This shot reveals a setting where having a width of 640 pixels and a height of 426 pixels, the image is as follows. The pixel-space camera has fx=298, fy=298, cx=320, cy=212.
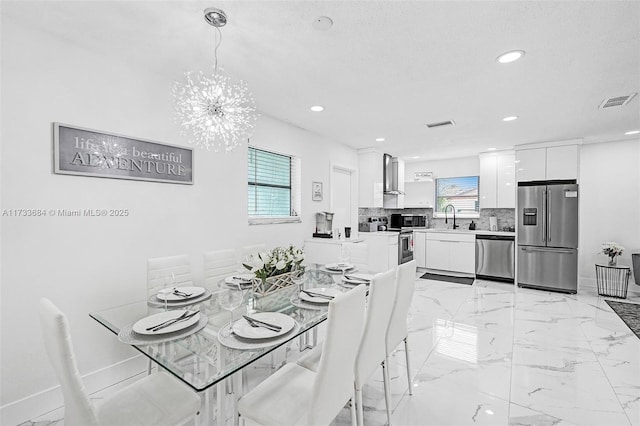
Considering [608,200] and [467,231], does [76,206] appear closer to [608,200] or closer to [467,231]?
[467,231]

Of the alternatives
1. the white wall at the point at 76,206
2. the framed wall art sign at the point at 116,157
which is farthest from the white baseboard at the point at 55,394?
the framed wall art sign at the point at 116,157

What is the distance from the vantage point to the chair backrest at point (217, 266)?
262 centimetres

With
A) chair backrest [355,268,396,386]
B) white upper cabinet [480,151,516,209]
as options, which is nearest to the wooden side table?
white upper cabinet [480,151,516,209]

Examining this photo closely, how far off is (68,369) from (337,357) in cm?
101

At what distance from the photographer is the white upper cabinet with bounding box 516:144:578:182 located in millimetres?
4922

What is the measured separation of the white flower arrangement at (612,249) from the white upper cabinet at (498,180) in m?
1.43

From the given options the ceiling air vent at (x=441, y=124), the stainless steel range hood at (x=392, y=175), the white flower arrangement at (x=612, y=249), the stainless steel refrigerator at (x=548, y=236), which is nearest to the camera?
the ceiling air vent at (x=441, y=124)

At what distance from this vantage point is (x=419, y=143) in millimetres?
5238

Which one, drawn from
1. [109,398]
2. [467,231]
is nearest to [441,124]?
[467,231]

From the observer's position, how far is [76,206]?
221 cm

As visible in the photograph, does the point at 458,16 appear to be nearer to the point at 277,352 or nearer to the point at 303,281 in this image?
the point at 303,281

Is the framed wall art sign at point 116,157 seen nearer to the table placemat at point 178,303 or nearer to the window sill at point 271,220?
the window sill at point 271,220

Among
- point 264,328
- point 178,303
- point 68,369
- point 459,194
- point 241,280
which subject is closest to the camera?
point 68,369

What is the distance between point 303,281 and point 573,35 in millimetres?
2601
